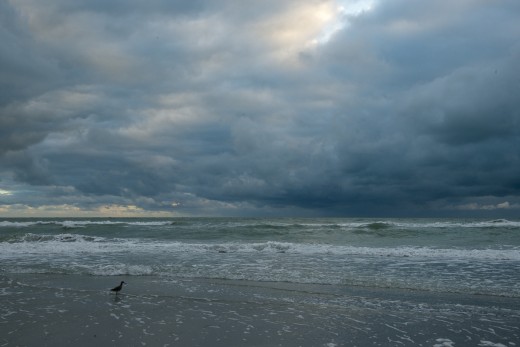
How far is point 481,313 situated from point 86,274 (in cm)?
1218

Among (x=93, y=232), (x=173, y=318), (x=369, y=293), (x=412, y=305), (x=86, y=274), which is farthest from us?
(x=93, y=232)

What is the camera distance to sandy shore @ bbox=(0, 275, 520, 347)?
7113mm

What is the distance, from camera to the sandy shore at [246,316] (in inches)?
280

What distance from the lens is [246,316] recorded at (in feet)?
28.3

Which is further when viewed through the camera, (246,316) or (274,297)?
(274,297)

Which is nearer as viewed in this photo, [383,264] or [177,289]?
[177,289]

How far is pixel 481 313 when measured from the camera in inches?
355

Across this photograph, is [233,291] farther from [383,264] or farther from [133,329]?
[383,264]

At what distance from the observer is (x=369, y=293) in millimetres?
11133

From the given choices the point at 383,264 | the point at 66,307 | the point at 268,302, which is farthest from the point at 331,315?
the point at 383,264

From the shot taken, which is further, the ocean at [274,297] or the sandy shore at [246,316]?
the ocean at [274,297]

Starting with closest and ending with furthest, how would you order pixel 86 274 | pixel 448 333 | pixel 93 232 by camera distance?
pixel 448 333 < pixel 86 274 < pixel 93 232

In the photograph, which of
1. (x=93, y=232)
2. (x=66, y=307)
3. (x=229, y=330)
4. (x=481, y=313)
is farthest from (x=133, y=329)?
(x=93, y=232)

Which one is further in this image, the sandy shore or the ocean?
the ocean
